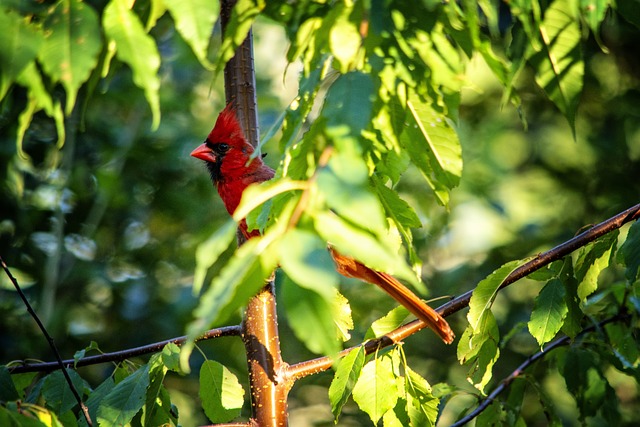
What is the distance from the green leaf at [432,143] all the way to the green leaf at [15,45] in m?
0.50

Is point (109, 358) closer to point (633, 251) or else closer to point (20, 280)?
point (633, 251)

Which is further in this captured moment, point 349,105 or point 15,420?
point 15,420

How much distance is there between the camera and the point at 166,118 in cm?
435

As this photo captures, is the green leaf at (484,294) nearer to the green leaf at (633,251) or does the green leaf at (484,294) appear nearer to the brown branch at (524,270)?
the brown branch at (524,270)

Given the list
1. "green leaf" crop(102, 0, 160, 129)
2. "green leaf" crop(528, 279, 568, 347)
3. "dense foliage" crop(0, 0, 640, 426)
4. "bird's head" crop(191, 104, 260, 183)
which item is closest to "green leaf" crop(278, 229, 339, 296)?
"dense foliage" crop(0, 0, 640, 426)

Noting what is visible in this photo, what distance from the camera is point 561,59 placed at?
3.81ft

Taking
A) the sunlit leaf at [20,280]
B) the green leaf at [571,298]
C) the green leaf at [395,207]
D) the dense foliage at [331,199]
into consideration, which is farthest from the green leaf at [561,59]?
the sunlit leaf at [20,280]

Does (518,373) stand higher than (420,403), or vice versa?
(420,403)

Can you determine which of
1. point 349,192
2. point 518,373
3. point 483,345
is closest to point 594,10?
point 349,192

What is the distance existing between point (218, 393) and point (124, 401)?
0.23 metres

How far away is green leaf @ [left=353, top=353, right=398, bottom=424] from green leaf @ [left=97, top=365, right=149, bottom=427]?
391mm

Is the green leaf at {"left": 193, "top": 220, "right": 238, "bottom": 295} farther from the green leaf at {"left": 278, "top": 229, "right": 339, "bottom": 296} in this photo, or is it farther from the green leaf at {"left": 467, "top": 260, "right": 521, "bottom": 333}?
the green leaf at {"left": 467, "top": 260, "right": 521, "bottom": 333}

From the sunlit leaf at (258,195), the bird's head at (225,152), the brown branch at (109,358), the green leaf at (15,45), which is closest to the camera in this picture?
the sunlit leaf at (258,195)

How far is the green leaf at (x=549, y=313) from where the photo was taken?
150 centimetres
